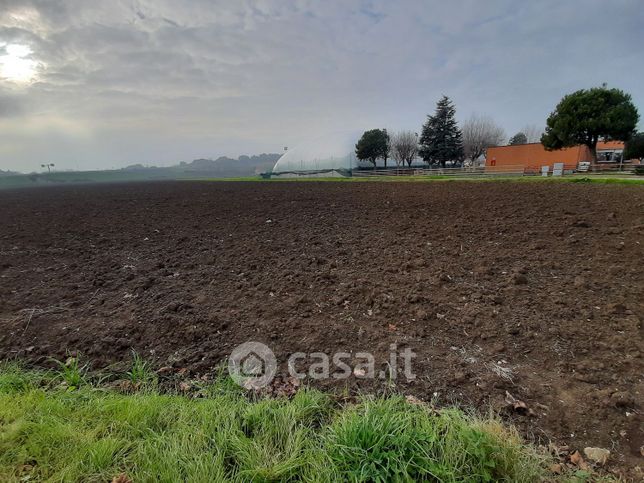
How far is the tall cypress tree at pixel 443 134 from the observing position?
160 feet

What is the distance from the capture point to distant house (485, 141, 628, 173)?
3634 cm

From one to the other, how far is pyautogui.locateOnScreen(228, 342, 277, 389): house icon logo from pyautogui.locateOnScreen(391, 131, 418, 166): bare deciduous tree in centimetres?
6395

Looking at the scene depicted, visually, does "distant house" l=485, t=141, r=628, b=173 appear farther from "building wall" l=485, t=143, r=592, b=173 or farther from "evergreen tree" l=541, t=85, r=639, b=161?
"evergreen tree" l=541, t=85, r=639, b=161

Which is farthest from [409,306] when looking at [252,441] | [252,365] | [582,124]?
[582,124]

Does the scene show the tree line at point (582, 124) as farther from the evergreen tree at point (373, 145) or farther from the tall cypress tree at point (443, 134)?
the evergreen tree at point (373, 145)

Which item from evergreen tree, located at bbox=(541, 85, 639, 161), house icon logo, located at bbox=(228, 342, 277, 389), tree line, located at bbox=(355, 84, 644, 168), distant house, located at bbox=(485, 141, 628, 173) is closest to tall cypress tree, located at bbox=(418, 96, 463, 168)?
tree line, located at bbox=(355, 84, 644, 168)

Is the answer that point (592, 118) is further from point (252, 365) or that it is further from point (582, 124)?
point (252, 365)

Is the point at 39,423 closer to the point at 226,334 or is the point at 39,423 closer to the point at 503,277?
the point at 226,334

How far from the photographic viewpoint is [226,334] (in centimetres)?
346

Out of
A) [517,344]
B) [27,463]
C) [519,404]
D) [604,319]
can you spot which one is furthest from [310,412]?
[604,319]

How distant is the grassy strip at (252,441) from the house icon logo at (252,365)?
27 centimetres

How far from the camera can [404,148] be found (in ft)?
204

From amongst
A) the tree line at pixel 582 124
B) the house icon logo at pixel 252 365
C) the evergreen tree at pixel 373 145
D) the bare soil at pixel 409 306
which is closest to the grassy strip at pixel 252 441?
the house icon logo at pixel 252 365

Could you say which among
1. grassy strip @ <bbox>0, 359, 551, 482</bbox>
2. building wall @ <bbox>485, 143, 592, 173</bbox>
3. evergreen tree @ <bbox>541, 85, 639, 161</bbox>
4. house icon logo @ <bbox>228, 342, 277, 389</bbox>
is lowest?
house icon logo @ <bbox>228, 342, 277, 389</bbox>
